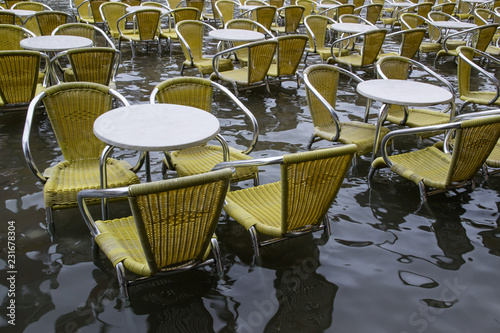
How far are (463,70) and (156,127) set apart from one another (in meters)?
3.85

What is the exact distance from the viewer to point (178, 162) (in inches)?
Answer: 131

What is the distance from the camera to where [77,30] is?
607 cm

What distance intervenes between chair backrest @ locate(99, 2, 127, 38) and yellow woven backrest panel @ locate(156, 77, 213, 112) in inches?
199

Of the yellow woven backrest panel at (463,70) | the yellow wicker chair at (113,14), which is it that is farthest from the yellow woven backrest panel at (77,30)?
the yellow woven backrest panel at (463,70)

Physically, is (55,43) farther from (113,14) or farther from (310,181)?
(310,181)

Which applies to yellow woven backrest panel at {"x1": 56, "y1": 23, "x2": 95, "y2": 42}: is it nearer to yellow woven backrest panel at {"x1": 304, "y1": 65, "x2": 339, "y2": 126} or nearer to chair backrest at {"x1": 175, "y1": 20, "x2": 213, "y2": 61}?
chair backrest at {"x1": 175, "y1": 20, "x2": 213, "y2": 61}

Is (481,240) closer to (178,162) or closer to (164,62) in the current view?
(178,162)

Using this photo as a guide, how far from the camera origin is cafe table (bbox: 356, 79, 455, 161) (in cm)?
374

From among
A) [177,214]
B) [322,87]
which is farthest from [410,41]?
[177,214]

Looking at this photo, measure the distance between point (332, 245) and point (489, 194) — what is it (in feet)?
5.32

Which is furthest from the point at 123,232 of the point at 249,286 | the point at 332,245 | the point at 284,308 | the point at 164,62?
the point at 164,62


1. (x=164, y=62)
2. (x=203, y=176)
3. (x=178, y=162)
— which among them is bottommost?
(x=164, y=62)

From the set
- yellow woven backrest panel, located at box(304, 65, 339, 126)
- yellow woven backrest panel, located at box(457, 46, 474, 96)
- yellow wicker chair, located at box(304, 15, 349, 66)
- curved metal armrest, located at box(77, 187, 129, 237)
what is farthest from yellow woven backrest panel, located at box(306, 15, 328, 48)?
curved metal armrest, located at box(77, 187, 129, 237)

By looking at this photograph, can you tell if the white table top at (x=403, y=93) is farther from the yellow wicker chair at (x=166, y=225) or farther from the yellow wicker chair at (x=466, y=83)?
the yellow wicker chair at (x=166, y=225)
